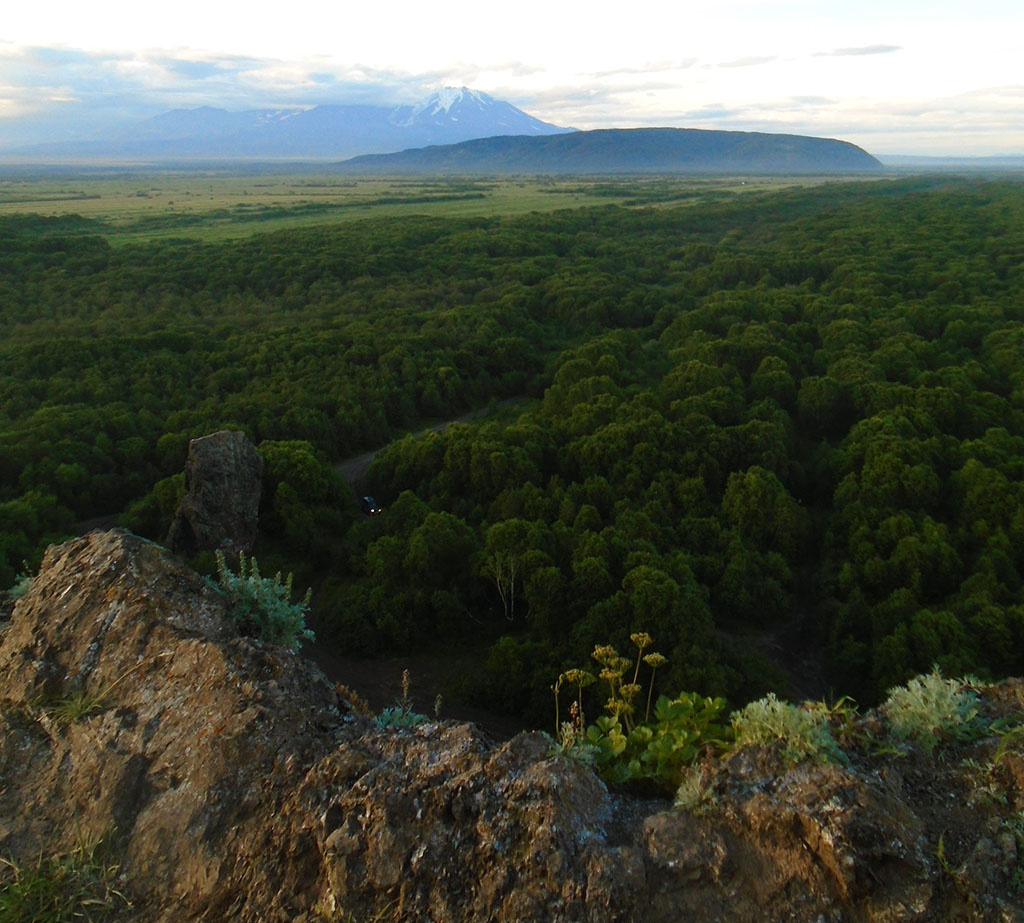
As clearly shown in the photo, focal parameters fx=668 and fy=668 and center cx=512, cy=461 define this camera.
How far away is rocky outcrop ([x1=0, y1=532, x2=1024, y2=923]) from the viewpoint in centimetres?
512

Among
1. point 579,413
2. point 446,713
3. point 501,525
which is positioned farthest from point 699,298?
point 446,713

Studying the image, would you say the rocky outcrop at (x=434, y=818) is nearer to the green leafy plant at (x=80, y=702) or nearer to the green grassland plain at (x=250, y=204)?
the green leafy plant at (x=80, y=702)

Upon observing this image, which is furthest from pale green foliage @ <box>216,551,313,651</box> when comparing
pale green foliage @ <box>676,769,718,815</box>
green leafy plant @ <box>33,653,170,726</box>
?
pale green foliage @ <box>676,769,718,815</box>

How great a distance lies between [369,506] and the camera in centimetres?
2820

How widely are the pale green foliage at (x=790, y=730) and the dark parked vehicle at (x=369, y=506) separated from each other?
74.0 ft

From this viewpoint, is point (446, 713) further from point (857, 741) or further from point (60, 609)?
point (857, 741)

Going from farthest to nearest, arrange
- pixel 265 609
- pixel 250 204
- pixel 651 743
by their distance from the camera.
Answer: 1. pixel 250 204
2. pixel 265 609
3. pixel 651 743

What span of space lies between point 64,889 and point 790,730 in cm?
627

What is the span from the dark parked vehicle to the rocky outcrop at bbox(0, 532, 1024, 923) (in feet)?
67.8

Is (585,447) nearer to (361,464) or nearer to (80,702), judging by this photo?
(361,464)

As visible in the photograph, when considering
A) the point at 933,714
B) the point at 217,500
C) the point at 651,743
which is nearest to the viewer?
the point at 933,714

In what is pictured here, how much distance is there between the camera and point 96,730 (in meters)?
6.70

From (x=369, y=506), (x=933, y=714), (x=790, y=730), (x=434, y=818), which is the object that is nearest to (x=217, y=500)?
(x=369, y=506)

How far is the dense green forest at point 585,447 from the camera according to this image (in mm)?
19672
